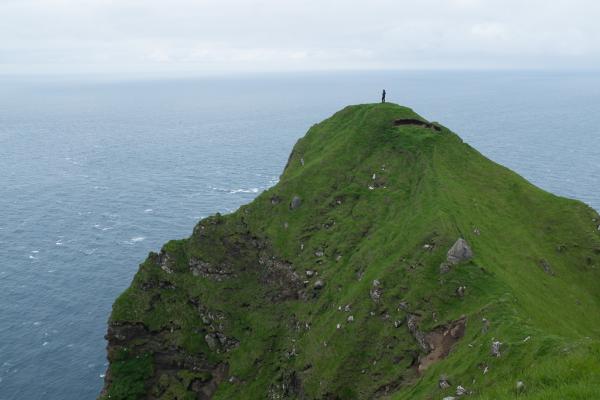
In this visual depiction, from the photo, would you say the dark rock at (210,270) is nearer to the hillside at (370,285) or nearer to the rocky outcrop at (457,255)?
the hillside at (370,285)

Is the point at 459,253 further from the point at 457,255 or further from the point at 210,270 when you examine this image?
the point at 210,270

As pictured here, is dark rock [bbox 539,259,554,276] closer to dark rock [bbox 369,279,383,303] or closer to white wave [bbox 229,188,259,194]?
dark rock [bbox 369,279,383,303]

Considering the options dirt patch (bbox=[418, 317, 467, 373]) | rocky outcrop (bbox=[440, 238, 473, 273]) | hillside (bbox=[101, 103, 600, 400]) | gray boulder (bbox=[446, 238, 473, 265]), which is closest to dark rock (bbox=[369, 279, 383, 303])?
hillside (bbox=[101, 103, 600, 400])

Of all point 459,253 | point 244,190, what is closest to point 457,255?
point 459,253

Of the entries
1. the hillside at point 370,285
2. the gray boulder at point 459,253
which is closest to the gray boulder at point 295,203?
the hillside at point 370,285

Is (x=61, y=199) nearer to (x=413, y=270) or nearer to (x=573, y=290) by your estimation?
(x=413, y=270)
